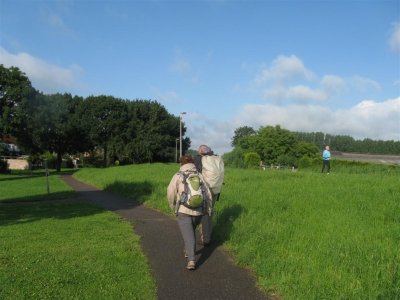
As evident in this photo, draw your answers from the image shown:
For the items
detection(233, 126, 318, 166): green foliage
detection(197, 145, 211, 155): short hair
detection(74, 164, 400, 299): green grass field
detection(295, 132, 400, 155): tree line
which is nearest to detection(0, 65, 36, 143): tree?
detection(233, 126, 318, 166): green foliage

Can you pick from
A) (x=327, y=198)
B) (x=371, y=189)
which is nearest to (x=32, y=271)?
(x=327, y=198)

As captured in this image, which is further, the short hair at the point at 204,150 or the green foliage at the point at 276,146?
the green foliage at the point at 276,146

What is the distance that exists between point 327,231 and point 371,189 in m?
4.11

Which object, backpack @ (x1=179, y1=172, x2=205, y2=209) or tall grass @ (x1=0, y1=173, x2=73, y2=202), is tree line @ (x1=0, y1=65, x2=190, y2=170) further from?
backpack @ (x1=179, y1=172, x2=205, y2=209)

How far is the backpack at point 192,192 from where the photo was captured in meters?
6.92

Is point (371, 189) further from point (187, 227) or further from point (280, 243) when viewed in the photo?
point (187, 227)

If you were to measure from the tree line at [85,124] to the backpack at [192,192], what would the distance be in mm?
46924

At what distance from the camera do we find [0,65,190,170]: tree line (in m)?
50.5

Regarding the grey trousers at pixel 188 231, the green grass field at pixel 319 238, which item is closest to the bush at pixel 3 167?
the green grass field at pixel 319 238

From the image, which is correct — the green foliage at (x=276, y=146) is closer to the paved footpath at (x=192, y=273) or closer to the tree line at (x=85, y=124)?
the tree line at (x=85, y=124)

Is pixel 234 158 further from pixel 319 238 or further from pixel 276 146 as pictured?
pixel 319 238

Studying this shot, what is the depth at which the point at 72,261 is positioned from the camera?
6.88 metres

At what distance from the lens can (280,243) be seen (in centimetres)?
677

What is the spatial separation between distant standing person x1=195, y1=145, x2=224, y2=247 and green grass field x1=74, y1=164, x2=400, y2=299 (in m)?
0.43
